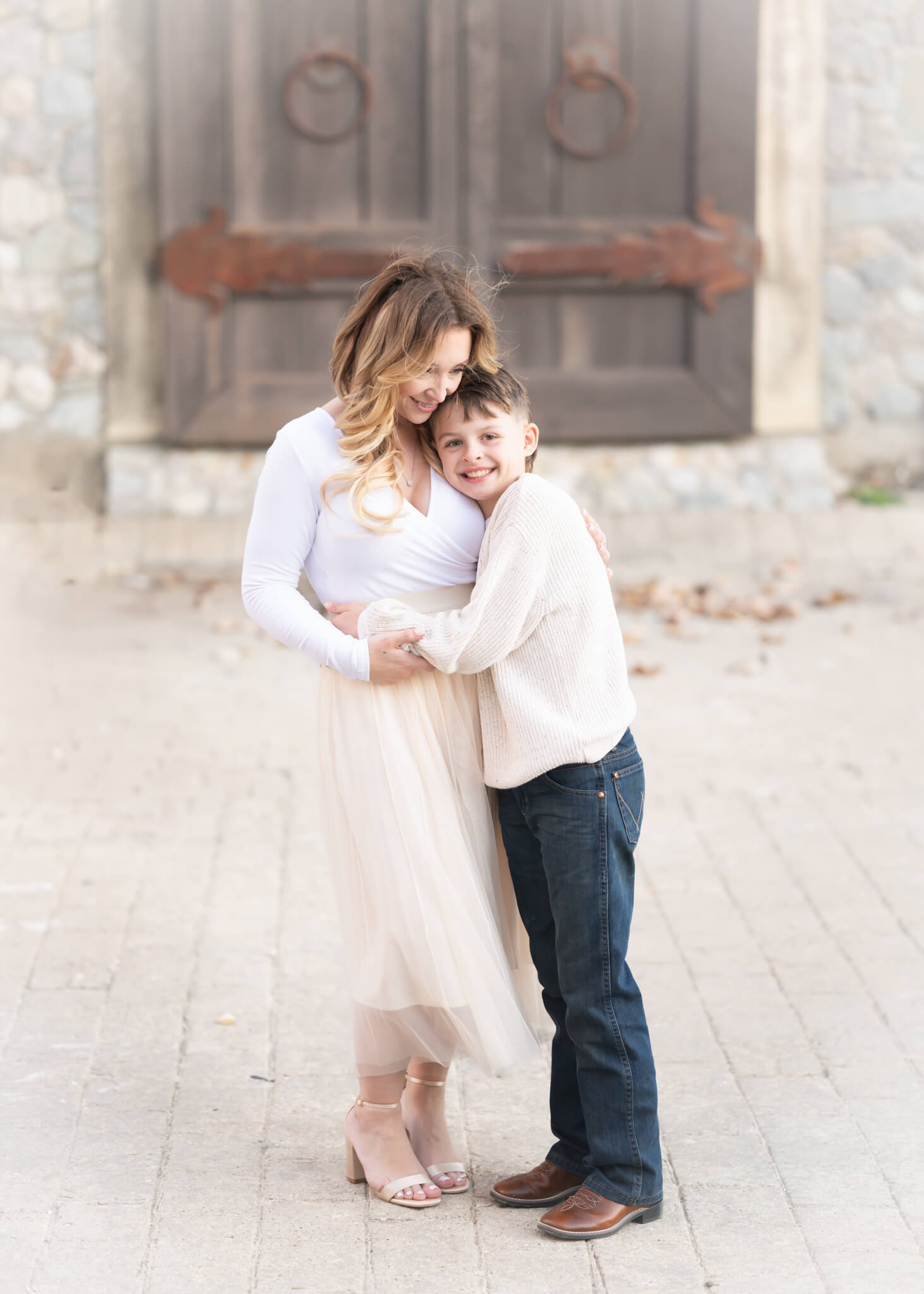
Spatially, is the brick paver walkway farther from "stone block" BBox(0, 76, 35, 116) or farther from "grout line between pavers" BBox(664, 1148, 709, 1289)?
"stone block" BBox(0, 76, 35, 116)

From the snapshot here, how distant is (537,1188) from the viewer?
2695mm

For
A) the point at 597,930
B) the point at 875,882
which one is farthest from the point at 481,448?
the point at 875,882

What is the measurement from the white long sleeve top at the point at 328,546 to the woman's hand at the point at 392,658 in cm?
1

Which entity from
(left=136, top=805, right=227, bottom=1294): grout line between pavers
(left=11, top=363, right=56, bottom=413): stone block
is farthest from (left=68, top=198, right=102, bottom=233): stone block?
(left=136, top=805, right=227, bottom=1294): grout line between pavers

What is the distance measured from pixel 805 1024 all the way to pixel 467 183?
562 cm

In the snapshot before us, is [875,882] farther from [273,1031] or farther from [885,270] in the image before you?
[885,270]

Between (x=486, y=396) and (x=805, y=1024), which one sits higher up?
(x=486, y=396)

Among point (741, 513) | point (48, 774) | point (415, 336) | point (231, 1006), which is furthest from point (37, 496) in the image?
point (415, 336)

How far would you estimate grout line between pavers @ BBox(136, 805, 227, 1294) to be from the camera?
2.48 meters

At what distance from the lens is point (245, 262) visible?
25.5 ft

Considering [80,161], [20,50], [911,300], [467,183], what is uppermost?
[20,50]

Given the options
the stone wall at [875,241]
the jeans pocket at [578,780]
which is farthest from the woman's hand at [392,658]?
the stone wall at [875,241]

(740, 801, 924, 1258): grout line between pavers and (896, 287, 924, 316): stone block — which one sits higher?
(896, 287, 924, 316): stone block

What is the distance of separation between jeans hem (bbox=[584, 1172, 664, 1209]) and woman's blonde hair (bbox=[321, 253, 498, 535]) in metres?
1.19
